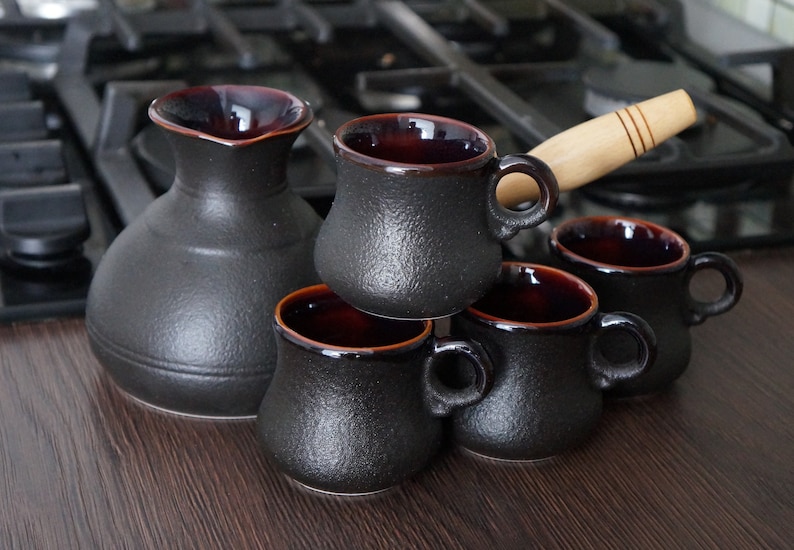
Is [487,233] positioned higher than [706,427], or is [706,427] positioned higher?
[487,233]

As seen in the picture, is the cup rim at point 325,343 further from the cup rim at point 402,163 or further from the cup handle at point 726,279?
the cup handle at point 726,279

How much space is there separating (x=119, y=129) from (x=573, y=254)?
40 centimetres

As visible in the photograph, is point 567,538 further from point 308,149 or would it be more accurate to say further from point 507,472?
point 308,149

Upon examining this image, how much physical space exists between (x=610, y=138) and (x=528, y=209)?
0.36ft

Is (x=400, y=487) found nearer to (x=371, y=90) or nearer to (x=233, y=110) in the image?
(x=233, y=110)

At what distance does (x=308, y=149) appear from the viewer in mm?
901

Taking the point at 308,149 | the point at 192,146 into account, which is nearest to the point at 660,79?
the point at 308,149

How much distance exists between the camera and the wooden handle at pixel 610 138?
0.61 metres

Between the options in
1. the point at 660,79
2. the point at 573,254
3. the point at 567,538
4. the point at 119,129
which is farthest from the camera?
the point at 660,79

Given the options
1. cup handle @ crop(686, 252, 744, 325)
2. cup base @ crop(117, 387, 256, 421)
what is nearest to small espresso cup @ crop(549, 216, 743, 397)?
cup handle @ crop(686, 252, 744, 325)

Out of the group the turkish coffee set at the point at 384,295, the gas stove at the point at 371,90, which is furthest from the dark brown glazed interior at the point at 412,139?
the gas stove at the point at 371,90

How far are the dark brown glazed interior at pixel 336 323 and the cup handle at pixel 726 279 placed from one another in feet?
0.60

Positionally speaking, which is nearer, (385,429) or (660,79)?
(385,429)

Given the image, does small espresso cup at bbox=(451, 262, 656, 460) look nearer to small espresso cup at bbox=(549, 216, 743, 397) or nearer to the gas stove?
small espresso cup at bbox=(549, 216, 743, 397)
